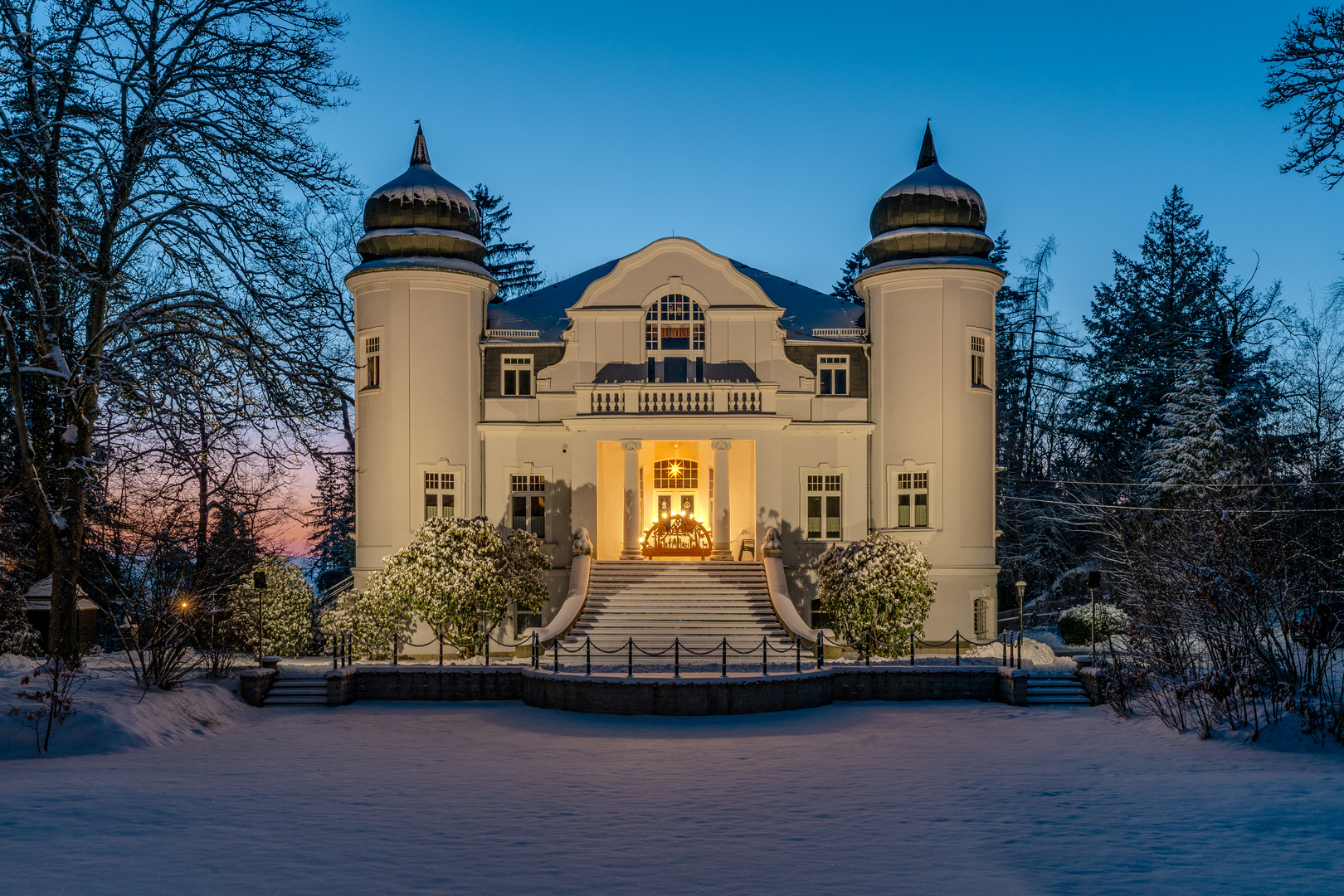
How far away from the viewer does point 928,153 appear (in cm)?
3147

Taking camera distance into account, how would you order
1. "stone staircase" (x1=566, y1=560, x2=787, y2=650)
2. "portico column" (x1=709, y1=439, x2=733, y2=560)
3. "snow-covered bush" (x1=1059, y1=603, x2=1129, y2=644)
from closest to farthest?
"stone staircase" (x1=566, y1=560, x2=787, y2=650), "portico column" (x1=709, y1=439, x2=733, y2=560), "snow-covered bush" (x1=1059, y1=603, x2=1129, y2=644)

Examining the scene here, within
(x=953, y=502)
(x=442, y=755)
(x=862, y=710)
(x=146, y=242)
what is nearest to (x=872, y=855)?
(x=442, y=755)

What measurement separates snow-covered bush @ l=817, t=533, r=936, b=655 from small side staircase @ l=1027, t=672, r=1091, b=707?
286 centimetres

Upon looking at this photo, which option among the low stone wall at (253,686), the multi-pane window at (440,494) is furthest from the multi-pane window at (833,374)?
the low stone wall at (253,686)

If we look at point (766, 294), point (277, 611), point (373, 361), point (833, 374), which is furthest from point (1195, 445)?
point (277, 611)

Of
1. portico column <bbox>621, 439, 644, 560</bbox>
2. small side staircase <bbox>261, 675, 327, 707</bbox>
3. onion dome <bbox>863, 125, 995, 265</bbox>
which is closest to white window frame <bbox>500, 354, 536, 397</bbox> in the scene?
portico column <bbox>621, 439, 644, 560</bbox>

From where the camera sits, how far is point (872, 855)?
1020cm

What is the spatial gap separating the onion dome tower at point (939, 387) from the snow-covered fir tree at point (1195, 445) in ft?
31.1

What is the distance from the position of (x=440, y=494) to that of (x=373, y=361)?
403 cm

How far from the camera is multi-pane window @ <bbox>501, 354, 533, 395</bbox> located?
102 ft

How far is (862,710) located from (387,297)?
17.1 m

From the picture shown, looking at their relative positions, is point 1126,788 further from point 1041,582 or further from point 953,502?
point 1041,582

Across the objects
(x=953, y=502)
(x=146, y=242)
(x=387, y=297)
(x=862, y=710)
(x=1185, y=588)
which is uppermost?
(x=387, y=297)

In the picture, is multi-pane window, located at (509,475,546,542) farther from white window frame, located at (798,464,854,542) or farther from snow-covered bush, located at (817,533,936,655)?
snow-covered bush, located at (817,533,936,655)
